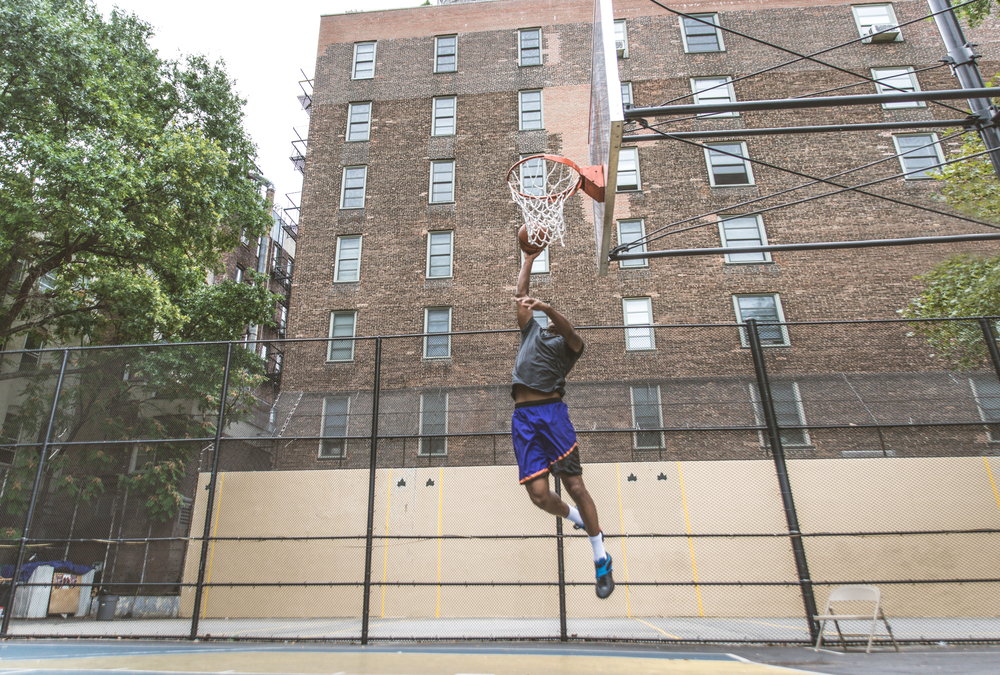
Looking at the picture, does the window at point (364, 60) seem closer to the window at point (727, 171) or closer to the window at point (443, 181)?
the window at point (443, 181)

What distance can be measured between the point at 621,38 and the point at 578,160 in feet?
14.8

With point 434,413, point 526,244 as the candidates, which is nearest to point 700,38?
point 434,413

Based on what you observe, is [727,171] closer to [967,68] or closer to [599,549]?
[967,68]

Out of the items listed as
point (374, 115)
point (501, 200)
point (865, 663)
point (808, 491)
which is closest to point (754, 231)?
point (501, 200)

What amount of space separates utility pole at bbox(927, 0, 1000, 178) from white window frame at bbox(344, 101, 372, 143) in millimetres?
15867

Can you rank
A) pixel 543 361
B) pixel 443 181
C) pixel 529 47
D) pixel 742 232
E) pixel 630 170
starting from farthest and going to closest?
pixel 529 47 → pixel 443 181 → pixel 630 170 → pixel 742 232 → pixel 543 361

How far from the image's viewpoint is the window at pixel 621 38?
18250 mm

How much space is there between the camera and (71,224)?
437 inches

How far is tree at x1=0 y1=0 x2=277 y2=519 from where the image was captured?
27.5ft

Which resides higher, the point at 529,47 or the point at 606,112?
the point at 529,47

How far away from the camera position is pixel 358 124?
Answer: 18906mm

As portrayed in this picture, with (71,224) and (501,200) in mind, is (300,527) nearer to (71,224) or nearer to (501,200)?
(71,224)

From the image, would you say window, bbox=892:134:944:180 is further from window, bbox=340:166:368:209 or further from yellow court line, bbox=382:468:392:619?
yellow court line, bbox=382:468:392:619

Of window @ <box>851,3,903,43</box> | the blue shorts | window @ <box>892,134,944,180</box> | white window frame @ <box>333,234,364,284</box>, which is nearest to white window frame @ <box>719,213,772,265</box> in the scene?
window @ <box>892,134,944,180</box>
